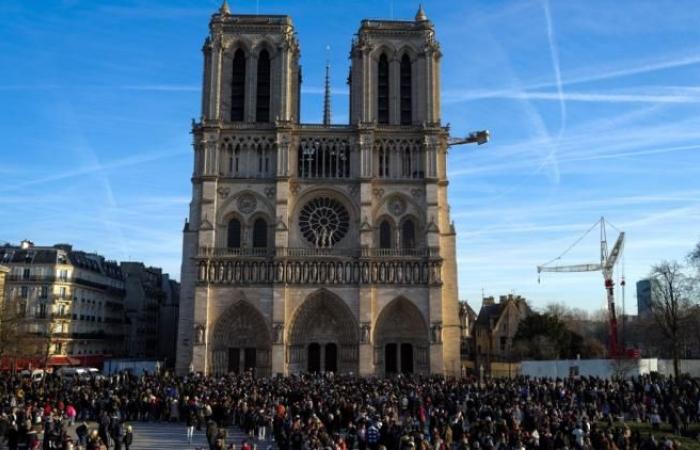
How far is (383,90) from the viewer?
4984 cm

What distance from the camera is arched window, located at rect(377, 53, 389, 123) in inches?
1944

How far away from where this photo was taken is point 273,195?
46312mm

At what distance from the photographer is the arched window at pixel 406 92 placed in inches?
1938

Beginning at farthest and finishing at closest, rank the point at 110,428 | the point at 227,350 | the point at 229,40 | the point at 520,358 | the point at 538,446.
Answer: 1. the point at 520,358
2. the point at 229,40
3. the point at 227,350
4. the point at 110,428
5. the point at 538,446

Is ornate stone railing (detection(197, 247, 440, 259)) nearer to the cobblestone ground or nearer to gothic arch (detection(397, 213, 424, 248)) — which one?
gothic arch (detection(397, 213, 424, 248))

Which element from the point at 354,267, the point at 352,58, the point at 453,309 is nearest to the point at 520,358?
the point at 453,309

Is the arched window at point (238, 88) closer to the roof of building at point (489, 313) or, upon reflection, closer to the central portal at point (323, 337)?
the central portal at point (323, 337)

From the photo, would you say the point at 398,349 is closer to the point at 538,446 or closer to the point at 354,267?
the point at 354,267

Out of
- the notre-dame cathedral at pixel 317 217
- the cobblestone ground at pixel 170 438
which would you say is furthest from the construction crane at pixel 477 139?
the cobblestone ground at pixel 170 438

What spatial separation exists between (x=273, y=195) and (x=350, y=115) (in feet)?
30.1

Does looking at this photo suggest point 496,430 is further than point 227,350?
No

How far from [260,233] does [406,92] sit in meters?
14.5

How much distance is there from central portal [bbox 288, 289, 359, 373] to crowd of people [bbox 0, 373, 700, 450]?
12.1m

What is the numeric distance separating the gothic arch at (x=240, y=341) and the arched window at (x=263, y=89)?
13.4 metres
